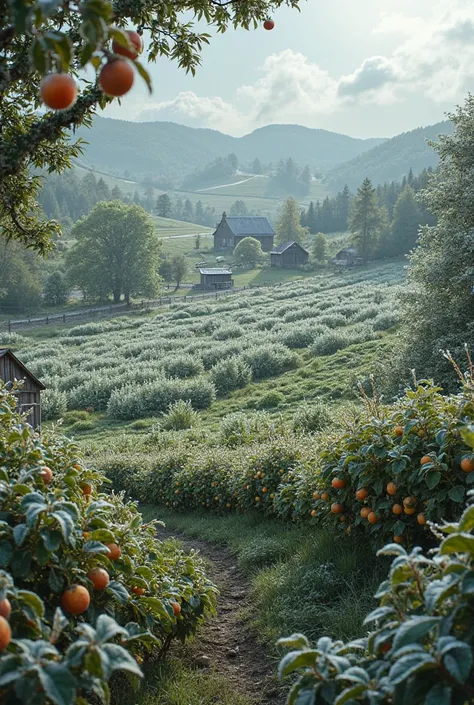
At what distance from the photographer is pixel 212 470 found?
420 inches

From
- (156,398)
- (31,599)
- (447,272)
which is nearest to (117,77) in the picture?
(31,599)

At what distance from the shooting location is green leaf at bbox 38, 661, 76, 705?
151 cm

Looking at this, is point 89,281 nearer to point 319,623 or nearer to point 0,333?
point 0,333

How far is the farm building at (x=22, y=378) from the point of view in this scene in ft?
50.8

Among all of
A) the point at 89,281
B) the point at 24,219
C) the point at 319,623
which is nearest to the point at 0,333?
the point at 89,281

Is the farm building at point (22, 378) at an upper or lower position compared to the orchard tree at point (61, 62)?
lower

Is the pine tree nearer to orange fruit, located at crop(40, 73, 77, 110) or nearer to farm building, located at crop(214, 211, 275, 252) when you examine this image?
farm building, located at crop(214, 211, 275, 252)

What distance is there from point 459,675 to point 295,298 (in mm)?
50597

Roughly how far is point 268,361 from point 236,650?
821 inches

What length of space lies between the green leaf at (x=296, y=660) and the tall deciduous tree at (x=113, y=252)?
186 ft

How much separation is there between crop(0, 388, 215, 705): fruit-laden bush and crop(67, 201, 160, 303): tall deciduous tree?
54.0 meters

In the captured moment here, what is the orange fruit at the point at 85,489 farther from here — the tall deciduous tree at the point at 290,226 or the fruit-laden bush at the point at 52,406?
the tall deciduous tree at the point at 290,226

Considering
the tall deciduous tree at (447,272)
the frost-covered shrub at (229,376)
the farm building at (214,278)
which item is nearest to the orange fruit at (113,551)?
the tall deciduous tree at (447,272)

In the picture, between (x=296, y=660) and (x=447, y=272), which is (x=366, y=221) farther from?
(x=296, y=660)
